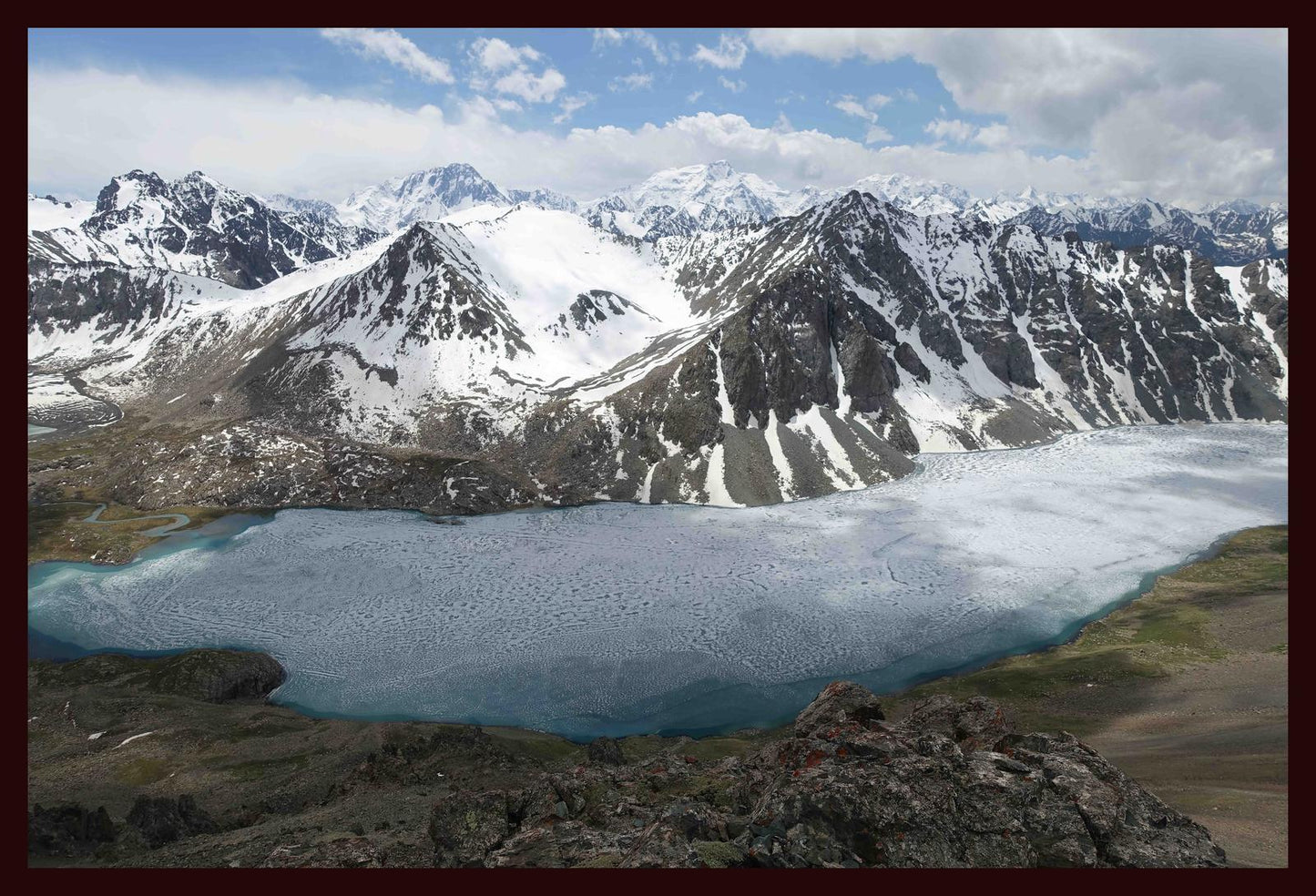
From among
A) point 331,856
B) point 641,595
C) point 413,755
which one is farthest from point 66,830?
point 641,595

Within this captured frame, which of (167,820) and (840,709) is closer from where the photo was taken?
(167,820)

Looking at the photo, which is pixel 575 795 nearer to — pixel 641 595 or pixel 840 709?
pixel 840 709

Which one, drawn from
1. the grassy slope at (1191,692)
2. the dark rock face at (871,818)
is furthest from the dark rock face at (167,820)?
the grassy slope at (1191,692)

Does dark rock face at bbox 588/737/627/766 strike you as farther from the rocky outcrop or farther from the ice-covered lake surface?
A: the rocky outcrop

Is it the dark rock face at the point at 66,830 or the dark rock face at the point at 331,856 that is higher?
the dark rock face at the point at 331,856

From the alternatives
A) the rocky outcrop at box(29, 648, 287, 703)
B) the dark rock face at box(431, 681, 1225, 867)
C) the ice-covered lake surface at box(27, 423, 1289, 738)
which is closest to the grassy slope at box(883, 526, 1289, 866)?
the ice-covered lake surface at box(27, 423, 1289, 738)

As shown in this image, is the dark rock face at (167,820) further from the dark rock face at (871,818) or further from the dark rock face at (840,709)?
the dark rock face at (840,709)
